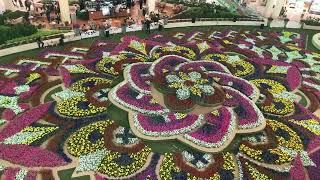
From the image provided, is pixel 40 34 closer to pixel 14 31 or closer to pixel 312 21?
pixel 14 31

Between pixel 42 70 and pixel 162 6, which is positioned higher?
pixel 162 6

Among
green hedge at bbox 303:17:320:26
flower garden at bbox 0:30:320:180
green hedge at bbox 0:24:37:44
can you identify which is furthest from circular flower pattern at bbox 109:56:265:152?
green hedge at bbox 303:17:320:26

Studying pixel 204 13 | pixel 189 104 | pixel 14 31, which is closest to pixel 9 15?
pixel 14 31

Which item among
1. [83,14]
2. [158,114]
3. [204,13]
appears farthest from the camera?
[204,13]

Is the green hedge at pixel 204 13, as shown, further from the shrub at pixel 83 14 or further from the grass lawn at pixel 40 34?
the grass lawn at pixel 40 34

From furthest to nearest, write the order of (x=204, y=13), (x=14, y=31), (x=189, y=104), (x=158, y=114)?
(x=204, y=13) → (x=14, y=31) → (x=189, y=104) → (x=158, y=114)

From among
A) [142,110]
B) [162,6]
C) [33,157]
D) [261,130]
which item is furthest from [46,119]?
[162,6]

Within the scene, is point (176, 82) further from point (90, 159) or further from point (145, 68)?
point (90, 159)
